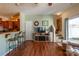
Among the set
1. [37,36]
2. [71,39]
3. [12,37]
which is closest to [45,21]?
[37,36]

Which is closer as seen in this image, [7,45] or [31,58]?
[31,58]

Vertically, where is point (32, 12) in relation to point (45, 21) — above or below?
above

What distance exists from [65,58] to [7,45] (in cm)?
327

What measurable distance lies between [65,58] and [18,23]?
11.7 ft

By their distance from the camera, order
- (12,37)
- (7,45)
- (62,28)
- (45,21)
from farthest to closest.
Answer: (12,37) < (7,45) < (45,21) < (62,28)

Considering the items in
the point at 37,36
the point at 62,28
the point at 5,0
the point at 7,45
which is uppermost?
the point at 5,0

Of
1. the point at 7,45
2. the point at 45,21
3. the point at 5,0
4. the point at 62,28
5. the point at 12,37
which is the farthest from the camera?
the point at 12,37

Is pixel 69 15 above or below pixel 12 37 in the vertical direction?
above

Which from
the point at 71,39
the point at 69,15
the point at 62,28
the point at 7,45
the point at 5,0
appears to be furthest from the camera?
the point at 7,45

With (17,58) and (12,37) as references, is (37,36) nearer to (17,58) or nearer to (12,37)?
(12,37)

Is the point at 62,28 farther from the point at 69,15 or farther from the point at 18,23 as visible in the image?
the point at 18,23

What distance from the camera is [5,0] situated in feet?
2.95

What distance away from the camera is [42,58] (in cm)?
99

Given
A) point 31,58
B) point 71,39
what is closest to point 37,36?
point 71,39
